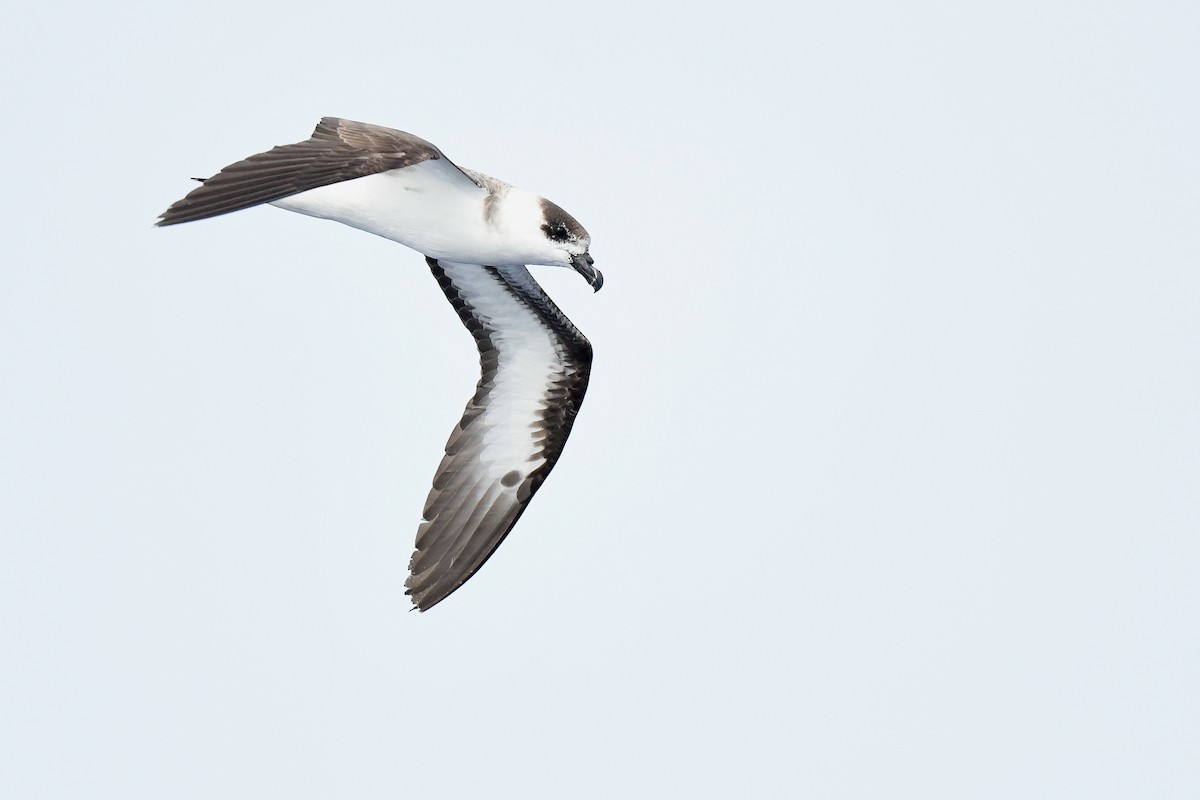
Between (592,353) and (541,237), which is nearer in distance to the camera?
(541,237)

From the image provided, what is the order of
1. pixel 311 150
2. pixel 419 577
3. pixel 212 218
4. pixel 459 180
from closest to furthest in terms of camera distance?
1. pixel 212 218
2. pixel 311 150
3. pixel 459 180
4. pixel 419 577

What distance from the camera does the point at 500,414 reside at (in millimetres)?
17406

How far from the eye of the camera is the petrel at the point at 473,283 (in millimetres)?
13367

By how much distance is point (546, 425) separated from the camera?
17344 millimetres

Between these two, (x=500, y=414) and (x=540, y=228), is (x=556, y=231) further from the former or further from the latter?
(x=500, y=414)

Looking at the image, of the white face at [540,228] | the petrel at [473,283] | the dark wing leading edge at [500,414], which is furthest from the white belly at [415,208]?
the dark wing leading edge at [500,414]

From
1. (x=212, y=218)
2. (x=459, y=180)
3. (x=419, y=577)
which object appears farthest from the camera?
(x=419, y=577)

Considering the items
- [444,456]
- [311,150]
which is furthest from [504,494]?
[311,150]

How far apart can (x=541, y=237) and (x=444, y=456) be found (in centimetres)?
333

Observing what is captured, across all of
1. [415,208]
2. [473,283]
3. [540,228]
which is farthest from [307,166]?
[473,283]

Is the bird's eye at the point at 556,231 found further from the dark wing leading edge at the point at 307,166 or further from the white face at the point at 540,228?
the dark wing leading edge at the point at 307,166

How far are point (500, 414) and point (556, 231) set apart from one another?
3.15m

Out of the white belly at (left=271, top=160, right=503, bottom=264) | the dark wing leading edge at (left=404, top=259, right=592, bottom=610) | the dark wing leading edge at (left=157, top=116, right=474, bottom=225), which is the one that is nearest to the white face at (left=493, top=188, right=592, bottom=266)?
the white belly at (left=271, top=160, right=503, bottom=264)

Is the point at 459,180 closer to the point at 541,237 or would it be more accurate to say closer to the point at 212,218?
the point at 541,237
